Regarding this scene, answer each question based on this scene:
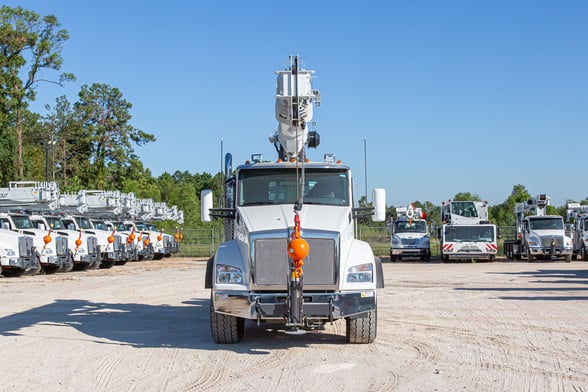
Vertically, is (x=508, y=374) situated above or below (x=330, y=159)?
below

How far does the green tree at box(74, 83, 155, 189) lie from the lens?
66.2 meters

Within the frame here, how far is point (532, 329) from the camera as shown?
36.8 feet

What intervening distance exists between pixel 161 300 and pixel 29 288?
5190mm

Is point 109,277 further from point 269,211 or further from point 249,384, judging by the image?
point 249,384

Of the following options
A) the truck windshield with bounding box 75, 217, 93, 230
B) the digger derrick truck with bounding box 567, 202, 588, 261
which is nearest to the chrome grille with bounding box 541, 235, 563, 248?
the digger derrick truck with bounding box 567, 202, 588, 261

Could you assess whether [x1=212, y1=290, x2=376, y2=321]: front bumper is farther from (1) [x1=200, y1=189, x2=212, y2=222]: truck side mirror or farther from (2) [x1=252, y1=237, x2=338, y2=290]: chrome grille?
(1) [x1=200, y1=189, x2=212, y2=222]: truck side mirror

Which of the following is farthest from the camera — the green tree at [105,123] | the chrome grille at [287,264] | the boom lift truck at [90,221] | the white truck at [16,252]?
the green tree at [105,123]

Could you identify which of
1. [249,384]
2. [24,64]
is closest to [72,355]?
[249,384]

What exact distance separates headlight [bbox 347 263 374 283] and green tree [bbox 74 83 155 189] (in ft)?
193

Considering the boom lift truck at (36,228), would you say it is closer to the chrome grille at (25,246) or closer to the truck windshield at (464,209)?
the chrome grille at (25,246)

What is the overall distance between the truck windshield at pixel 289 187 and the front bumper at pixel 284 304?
1741 mm

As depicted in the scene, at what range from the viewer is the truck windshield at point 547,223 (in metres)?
34.7

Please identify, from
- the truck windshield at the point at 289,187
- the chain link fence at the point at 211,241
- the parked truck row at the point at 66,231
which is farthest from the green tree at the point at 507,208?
the truck windshield at the point at 289,187

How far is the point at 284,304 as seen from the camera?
917cm
